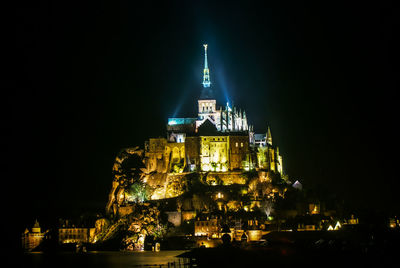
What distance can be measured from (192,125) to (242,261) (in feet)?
194

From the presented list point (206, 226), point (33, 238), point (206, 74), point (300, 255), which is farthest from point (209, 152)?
point (300, 255)

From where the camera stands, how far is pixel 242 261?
4581 centimetres

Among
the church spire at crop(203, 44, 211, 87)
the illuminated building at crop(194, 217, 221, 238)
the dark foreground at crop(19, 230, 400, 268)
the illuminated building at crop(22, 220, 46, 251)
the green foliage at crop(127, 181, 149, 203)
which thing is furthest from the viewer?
the church spire at crop(203, 44, 211, 87)

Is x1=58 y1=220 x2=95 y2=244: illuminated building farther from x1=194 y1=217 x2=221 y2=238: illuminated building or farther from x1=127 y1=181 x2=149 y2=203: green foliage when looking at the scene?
x1=194 y1=217 x2=221 y2=238: illuminated building

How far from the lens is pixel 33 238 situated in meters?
Answer: 97.4

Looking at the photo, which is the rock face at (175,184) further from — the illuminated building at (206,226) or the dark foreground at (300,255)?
the dark foreground at (300,255)

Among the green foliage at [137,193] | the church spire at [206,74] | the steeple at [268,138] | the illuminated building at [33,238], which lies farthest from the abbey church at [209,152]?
the illuminated building at [33,238]

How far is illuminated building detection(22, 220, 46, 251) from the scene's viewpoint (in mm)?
→ 96125

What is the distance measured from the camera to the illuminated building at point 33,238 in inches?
3784

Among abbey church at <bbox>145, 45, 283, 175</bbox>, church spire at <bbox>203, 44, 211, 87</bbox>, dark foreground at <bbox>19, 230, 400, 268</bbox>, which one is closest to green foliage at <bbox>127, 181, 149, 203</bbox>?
abbey church at <bbox>145, 45, 283, 175</bbox>

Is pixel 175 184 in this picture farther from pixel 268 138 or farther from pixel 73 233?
pixel 268 138

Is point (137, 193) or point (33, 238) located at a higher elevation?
point (137, 193)

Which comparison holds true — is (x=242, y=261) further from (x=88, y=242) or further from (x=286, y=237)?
(x=88, y=242)

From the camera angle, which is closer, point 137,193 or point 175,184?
point 137,193
